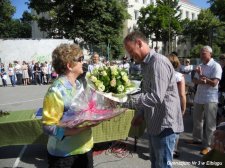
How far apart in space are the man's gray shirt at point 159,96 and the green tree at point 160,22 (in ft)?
184

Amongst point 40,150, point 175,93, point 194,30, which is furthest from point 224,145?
point 194,30

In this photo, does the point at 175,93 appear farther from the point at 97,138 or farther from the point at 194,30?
the point at 194,30

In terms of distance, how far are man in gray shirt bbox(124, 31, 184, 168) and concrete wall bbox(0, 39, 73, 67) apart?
22.7 metres

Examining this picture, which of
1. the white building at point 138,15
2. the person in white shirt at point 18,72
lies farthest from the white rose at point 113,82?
the white building at point 138,15

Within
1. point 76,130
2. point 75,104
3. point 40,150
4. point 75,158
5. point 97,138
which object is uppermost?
point 75,104

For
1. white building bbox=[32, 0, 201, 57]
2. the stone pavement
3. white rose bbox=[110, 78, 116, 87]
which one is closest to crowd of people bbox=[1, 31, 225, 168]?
white rose bbox=[110, 78, 116, 87]

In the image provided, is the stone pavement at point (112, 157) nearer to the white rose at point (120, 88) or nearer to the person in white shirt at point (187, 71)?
the white rose at point (120, 88)

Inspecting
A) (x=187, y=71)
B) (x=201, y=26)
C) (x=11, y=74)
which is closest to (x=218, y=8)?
(x=201, y=26)

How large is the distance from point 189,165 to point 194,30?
58797mm

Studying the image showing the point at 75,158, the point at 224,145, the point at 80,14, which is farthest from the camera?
the point at 80,14

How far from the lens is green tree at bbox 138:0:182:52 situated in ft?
196

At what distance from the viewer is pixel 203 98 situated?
19.4ft

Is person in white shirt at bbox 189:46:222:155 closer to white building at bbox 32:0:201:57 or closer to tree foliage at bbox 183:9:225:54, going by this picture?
tree foliage at bbox 183:9:225:54

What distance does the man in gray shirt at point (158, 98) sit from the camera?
3.17 meters
